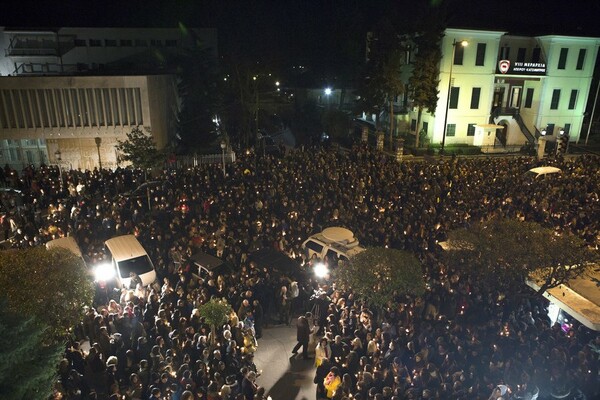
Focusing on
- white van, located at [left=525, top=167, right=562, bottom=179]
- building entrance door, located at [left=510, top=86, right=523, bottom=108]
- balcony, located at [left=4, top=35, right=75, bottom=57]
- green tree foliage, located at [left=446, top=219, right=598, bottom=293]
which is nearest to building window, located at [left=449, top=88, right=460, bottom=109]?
building entrance door, located at [left=510, top=86, right=523, bottom=108]

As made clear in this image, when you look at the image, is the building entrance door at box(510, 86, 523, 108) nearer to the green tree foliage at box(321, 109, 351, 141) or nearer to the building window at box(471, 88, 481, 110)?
the building window at box(471, 88, 481, 110)

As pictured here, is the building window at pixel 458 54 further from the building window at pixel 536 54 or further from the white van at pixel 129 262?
the white van at pixel 129 262

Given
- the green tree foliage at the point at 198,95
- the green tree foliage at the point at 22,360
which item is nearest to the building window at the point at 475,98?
the green tree foliage at the point at 198,95

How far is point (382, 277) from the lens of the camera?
1074 cm

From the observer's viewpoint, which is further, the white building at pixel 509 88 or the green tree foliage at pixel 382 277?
the white building at pixel 509 88

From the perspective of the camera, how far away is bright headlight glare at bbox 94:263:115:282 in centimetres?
1273

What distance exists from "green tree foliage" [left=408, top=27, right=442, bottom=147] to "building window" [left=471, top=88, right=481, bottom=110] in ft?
12.9

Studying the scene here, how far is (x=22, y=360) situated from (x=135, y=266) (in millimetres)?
7383

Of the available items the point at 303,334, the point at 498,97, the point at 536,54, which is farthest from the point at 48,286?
the point at 536,54

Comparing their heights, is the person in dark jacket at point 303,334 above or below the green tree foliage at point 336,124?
below

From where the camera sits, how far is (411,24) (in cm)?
3116

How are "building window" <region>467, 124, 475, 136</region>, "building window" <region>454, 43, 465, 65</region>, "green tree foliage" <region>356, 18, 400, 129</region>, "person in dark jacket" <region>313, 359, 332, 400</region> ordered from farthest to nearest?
"building window" <region>467, 124, 475, 136</region> < "building window" <region>454, 43, 465, 65</region> < "green tree foliage" <region>356, 18, 400, 129</region> < "person in dark jacket" <region>313, 359, 332, 400</region>

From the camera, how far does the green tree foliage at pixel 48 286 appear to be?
9156mm

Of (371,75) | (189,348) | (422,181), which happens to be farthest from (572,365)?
(371,75)
